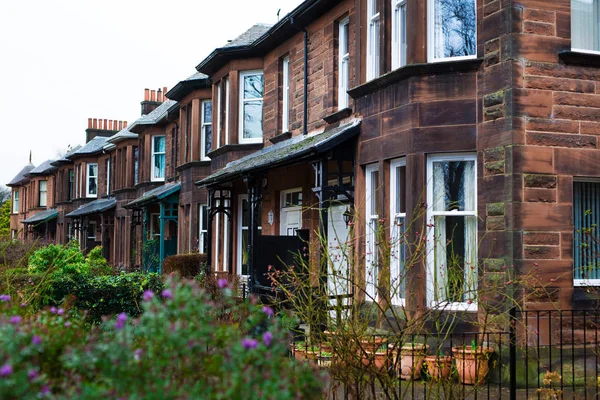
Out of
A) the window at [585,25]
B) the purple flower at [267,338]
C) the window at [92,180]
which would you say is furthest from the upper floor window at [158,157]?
the purple flower at [267,338]

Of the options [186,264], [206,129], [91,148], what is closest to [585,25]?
[186,264]

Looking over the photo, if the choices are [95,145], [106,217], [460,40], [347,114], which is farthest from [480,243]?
[95,145]

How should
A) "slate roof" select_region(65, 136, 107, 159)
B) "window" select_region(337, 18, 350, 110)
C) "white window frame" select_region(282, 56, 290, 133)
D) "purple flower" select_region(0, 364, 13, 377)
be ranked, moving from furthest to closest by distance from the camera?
"slate roof" select_region(65, 136, 107, 159)
"white window frame" select_region(282, 56, 290, 133)
"window" select_region(337, 18, 350, 110)
"purple flower" select_region(0, 364, 13, 377)

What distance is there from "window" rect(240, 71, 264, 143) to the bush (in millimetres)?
3938

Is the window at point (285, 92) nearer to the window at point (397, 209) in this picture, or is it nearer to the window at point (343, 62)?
the window at point (343, 62)

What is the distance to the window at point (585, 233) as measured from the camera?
10.5 metres

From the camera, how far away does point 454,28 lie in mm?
11219

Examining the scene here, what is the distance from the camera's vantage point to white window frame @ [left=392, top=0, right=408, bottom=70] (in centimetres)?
1204

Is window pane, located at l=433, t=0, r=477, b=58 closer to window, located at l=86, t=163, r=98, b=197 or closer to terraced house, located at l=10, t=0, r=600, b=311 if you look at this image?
terraced house, located at l=10, t=0, r=600, b=311

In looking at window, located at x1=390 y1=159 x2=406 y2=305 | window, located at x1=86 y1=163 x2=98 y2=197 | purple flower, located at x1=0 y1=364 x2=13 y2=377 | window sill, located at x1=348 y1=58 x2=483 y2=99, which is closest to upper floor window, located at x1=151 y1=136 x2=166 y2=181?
window, located at x1=86 y1=163 x2=98 y2=197

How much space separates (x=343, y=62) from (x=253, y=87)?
5.74 m

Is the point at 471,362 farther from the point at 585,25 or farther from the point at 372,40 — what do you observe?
the point at 372,40

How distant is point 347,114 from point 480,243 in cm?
434

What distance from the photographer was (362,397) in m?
6.70
